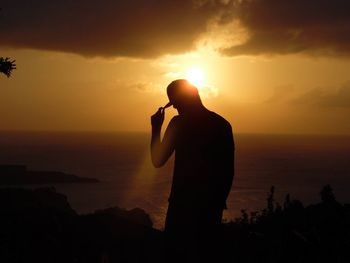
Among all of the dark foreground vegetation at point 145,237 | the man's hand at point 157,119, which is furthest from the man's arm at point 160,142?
the dark foreground vegetation at point 145,237

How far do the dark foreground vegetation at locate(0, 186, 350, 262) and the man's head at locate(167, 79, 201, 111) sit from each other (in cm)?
247

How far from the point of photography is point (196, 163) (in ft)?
15.4

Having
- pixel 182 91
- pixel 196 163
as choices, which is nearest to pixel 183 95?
pixel 182 91

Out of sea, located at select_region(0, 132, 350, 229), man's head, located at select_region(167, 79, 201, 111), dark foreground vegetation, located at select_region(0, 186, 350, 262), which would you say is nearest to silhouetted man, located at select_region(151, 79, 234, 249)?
man's head, located at select_region(167, 79, 201, 111)

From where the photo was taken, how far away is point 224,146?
4.67 meters

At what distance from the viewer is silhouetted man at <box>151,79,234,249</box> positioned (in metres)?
4.66

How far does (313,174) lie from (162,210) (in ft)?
230

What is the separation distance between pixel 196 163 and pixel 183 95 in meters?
0.65

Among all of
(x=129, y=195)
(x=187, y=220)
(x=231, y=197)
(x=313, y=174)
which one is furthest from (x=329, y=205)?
(x=313, y=174)

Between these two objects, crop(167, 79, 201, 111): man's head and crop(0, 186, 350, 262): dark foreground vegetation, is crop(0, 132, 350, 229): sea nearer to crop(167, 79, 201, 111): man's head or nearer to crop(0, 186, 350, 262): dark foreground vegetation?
crop(0, 186, 350, 262): dark foreground vegetation

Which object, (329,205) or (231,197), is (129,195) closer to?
(231,197)

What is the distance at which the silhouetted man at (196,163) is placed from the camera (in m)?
4.66

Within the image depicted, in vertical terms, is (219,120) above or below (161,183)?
above

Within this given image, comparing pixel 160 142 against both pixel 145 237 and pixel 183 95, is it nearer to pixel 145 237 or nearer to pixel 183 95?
pixel 183 95
